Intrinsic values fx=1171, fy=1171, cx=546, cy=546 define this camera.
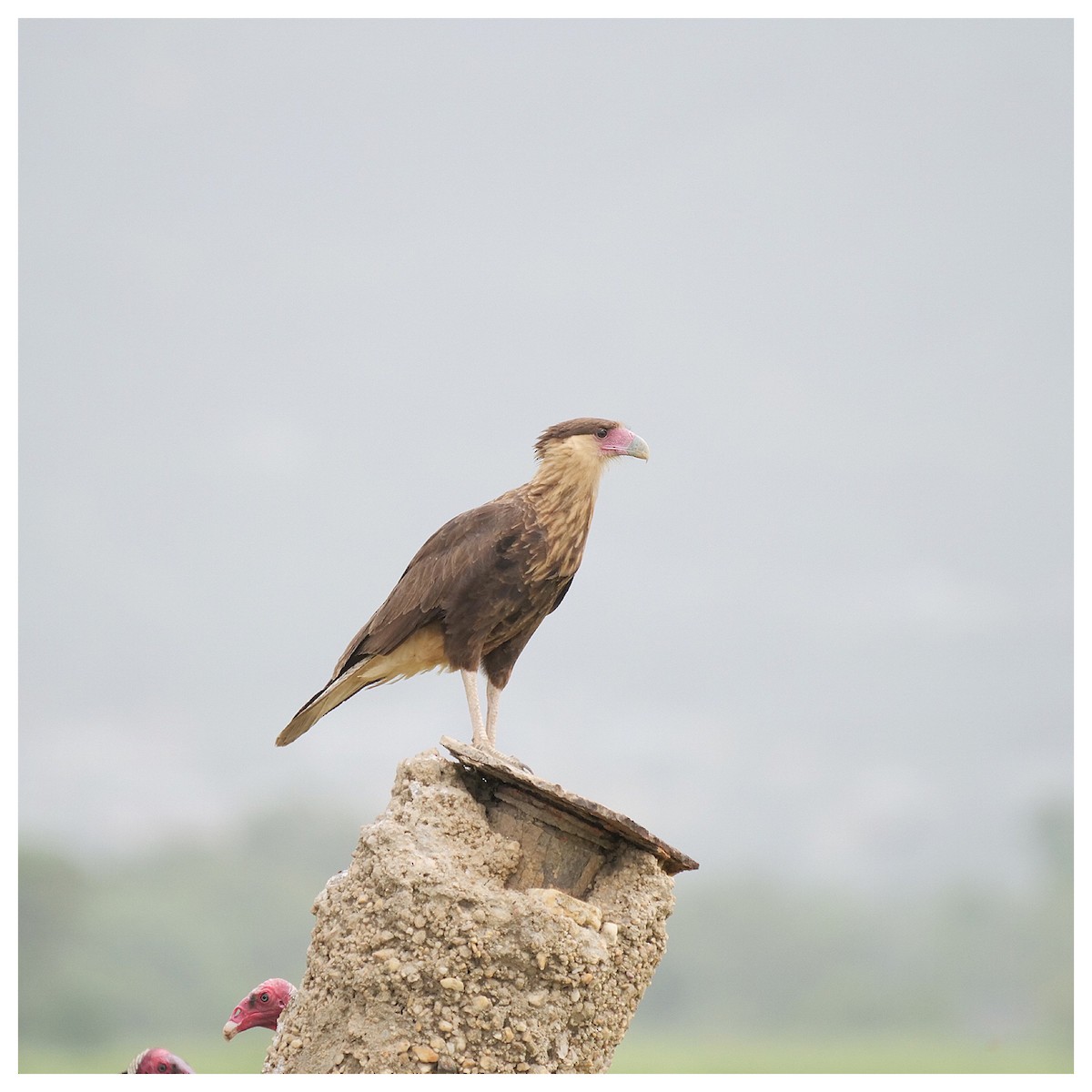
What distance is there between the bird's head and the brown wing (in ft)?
1.14

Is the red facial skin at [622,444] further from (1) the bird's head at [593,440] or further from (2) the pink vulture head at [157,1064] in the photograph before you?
(2) the pink vulture head at [157,1064]

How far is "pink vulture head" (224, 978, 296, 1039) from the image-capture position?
17.1 feet

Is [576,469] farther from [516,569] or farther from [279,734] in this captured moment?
[279,734]

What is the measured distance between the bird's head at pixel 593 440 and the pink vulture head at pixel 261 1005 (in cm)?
271

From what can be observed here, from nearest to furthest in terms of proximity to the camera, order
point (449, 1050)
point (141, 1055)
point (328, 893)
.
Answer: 1. point (449, 1050)
2. point (328, 893)
3. point (141, 1055)

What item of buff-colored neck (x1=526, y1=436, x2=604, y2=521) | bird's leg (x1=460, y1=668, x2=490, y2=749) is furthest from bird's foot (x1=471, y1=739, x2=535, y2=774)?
buff-colored neck (x1=526, y1=436, x2=604, y2=521)

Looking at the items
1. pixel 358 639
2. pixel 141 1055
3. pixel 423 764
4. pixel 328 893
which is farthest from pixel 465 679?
pixel 141 1055

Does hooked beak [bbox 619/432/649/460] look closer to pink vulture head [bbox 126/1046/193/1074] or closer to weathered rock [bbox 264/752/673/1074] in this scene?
weathered rock [bbox 264/752/673/1074]

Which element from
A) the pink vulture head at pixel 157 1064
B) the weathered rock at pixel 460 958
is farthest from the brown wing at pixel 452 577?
the pink vulture head at pixel 157 1064

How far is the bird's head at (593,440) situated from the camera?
5.59m

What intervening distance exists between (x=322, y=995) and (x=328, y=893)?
1.20 feet

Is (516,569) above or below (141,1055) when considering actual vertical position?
above

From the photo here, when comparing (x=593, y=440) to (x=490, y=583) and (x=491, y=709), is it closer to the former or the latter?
(x=490, y=583)
